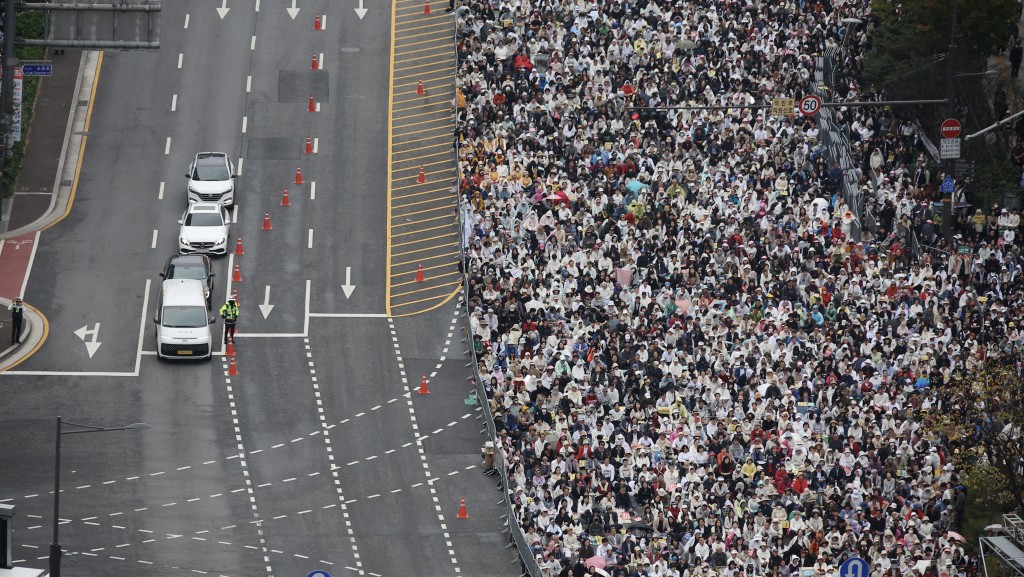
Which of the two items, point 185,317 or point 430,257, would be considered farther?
point 430,257

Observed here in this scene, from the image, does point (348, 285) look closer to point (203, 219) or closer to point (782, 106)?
point (203, 219)

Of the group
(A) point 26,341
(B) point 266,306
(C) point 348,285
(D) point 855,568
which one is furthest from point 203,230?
(D) point 855,568

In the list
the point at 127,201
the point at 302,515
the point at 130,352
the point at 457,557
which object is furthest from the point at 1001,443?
the point at 127,201

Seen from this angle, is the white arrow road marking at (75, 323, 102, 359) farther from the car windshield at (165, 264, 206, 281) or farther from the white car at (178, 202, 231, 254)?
the white car at (178, 202, 231, 254)

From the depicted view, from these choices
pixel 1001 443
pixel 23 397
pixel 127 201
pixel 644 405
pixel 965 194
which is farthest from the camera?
pixel 127 201

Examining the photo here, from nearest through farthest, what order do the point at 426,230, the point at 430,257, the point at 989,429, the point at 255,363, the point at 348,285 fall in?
1. the point at 989,429
2. the point at 255,363
3. the point at 348,285
4. the point at 430,257
5. the point at 426,230

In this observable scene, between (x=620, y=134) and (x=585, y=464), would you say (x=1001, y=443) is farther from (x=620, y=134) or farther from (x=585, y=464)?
(x=620, y=134)

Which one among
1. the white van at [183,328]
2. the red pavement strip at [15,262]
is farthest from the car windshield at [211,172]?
the white van at [183,328]
